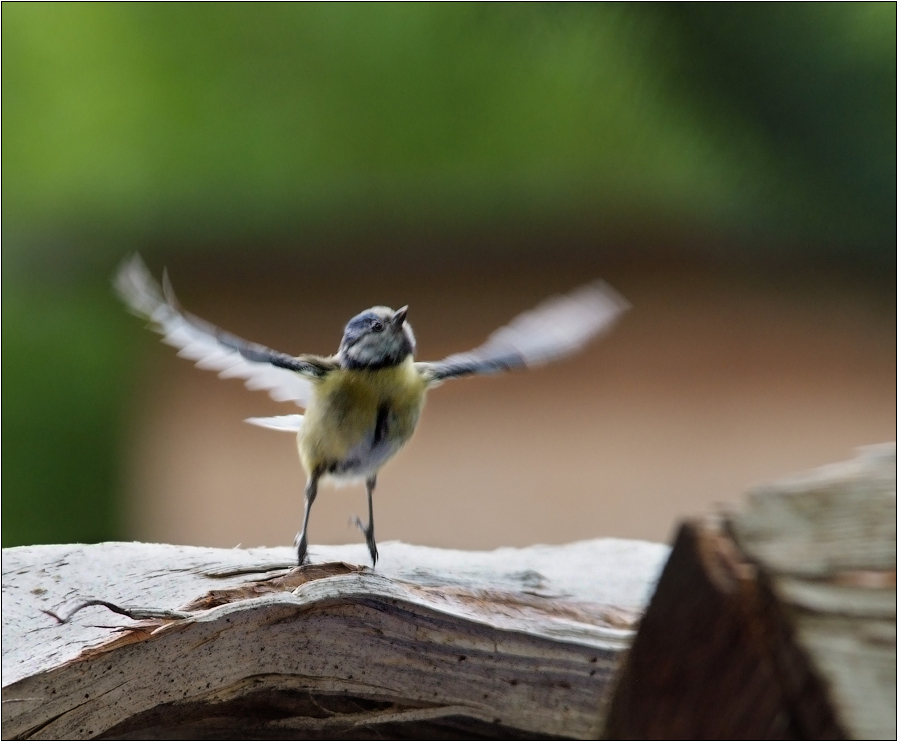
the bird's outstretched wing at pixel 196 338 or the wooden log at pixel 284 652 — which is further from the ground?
the bird's outstretched wing at pixel 196 338

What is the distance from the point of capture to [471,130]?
7.03 feet

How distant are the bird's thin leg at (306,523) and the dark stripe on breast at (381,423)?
78 millimetres

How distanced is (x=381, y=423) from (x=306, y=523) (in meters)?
0.12

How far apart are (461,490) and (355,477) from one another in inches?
59.0

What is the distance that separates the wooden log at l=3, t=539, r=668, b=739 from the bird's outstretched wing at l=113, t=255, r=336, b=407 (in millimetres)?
183

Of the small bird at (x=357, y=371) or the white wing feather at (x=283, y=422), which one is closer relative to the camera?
the small bird at (x=357, y=371)

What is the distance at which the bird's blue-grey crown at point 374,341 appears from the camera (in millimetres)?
909

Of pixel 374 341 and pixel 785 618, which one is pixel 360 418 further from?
pixel 785 618

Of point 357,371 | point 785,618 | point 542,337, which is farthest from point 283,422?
point 785,618

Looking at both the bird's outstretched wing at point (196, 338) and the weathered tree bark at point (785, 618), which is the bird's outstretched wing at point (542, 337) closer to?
the bird's outstretched wing at point (196, 338)

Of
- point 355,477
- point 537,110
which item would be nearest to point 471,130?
point 537,110

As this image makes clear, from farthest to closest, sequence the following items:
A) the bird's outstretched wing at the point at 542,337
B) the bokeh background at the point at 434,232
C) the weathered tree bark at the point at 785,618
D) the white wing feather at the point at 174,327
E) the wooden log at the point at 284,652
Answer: the bokeh background at the point at 434,232 → the bird's outstretched wing at the point at 542,337 → the white wing feather at the point at 174,327 → the wooden log at the point at 284,652 → the weathered tree bark at the point at 785,618

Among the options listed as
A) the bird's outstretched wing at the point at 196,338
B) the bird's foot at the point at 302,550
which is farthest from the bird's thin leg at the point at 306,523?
the bird's outstretched wing at the point at 196,338

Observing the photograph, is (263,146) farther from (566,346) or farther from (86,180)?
(566,346)
